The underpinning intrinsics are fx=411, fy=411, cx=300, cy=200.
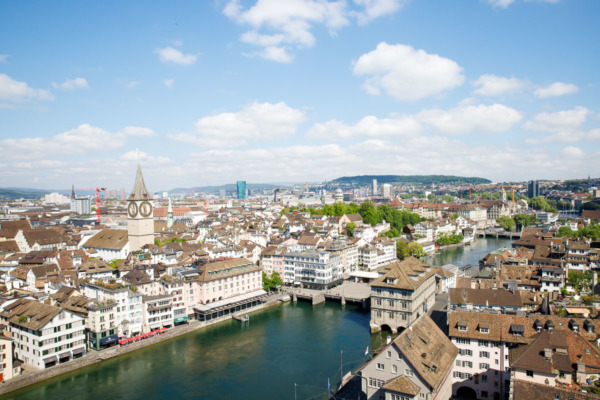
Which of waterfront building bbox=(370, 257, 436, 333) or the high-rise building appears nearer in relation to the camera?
waterfront building bbox=(370, 257, 436, 333)

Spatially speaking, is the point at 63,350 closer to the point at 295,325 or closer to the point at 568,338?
the point at 295,325

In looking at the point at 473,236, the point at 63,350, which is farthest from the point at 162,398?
the point at 473,236

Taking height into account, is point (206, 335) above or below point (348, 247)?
below

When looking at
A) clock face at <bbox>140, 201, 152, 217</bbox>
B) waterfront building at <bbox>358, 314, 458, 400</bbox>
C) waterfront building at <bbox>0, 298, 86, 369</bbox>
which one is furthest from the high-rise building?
waterfront building at <bbox>0, 298, 86, 369</bbox>

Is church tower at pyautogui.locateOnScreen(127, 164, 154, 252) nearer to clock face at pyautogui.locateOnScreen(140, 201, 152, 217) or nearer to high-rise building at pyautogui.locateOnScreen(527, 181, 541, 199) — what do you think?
clock face at pyautogui.locateOnScreen(140, 201, 152, 217)

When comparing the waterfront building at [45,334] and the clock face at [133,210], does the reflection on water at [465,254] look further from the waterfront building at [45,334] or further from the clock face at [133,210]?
the waterfront building at [45,334]

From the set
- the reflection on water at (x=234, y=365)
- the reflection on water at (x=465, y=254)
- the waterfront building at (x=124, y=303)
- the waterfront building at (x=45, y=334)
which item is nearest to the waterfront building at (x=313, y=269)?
the reflection on water at (x=234, y=365)
